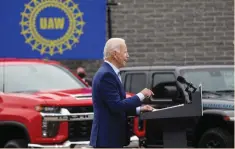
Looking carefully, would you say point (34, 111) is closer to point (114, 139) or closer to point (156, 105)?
point (156, 105)

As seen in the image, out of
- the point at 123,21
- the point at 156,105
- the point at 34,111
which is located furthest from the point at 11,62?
the point at 123,21

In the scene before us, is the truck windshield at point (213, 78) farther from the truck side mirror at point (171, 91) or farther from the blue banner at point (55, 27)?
the blue banner at point (55, 27)

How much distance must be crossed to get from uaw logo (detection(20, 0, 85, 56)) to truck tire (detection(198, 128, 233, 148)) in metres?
5.12

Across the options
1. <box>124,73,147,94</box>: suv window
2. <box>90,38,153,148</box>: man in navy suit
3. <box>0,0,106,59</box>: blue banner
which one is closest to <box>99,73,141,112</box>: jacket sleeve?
<box>90,38,153,148</box>: man in navy suit

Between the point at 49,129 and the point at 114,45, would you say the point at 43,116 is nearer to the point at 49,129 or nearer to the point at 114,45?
the point at 49,129

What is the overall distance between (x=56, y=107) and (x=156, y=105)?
8.27 ft

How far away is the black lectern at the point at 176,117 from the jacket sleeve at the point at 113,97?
0.19 m

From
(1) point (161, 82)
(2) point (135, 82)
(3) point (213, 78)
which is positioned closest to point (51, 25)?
(2) point (135, 82)

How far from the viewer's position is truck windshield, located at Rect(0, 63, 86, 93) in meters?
10.6

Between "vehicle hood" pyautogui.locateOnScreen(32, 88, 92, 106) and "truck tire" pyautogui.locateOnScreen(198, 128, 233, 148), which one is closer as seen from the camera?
"vehicle hood" pyautogui.locateOnScreen(32, 88, 92, 106)

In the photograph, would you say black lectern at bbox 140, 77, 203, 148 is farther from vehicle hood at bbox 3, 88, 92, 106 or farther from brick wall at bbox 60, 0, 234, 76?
brick wall at bbox 60, 0, 234, 76

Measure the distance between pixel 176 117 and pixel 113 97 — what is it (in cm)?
58

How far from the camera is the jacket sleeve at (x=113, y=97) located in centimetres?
590

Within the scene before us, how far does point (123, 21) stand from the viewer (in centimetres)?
1723
